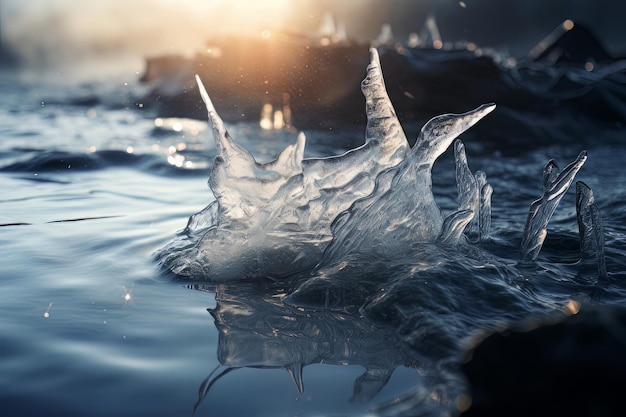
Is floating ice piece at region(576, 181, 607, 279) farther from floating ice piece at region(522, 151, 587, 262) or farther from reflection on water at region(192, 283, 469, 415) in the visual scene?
reflection on water at region(192, 283, 469, 415)

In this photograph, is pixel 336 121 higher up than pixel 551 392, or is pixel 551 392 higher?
A: pixel 551 392

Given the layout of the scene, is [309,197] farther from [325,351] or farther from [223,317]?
[325,351]

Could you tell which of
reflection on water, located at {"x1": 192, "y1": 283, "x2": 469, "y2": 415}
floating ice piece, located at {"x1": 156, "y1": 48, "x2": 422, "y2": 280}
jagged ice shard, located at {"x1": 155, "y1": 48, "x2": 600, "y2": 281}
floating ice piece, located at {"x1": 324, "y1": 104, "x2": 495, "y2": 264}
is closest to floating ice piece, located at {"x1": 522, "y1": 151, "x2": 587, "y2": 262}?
jagged ice shard, located at {"x1": 155, "y1": 48, "x2": 600, "y2": 281}

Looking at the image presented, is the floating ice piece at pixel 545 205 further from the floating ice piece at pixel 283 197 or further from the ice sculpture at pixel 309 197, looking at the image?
the floating ice piece at pixel 283 197

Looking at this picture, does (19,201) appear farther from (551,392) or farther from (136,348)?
(551,392)

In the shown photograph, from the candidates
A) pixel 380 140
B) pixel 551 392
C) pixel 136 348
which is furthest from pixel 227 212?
pixel 551 392

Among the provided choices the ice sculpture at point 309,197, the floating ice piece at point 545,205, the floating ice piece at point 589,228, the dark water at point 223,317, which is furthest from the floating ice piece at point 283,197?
the floating ice piece at point 589,228
